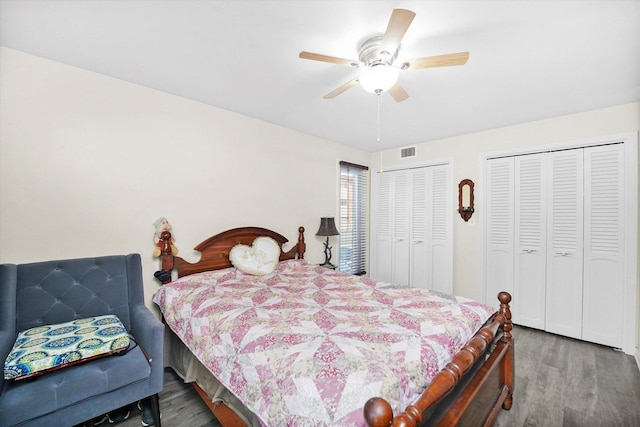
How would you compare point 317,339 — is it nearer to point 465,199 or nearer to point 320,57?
point 320,57

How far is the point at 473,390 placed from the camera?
1.38 metres

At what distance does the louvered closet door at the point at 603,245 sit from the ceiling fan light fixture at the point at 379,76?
2724 mm

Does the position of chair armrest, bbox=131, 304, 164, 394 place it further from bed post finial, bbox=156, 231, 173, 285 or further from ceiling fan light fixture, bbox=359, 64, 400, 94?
ceiling fan light fixture, bbox=359, 64, 400, 94

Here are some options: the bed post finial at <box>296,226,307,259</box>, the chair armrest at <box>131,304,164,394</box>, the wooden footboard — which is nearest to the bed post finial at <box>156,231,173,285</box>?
the chair armrest at <box>131,304,164,394</box>

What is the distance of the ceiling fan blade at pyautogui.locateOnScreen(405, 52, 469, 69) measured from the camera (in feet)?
4.91

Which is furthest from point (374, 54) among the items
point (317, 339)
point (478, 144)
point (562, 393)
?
point (562, 393)

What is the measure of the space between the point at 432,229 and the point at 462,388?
2.81 metres

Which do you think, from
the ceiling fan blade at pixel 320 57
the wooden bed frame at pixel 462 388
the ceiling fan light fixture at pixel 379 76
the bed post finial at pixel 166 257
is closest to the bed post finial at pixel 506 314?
the wooden bed frame at pixel 462 388

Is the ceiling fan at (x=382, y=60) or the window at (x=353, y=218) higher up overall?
the ceiling fan at (x=382, y=60)

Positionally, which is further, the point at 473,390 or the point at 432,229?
the point at 432,229

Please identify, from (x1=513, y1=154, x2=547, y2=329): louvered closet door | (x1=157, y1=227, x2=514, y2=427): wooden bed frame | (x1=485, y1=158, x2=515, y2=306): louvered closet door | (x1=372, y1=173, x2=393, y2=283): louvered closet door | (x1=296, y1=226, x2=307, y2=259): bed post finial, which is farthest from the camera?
(x1=372, y1=173, x2=393, y2=283): louvered closet door

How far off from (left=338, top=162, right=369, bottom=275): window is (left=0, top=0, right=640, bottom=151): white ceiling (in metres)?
1.68

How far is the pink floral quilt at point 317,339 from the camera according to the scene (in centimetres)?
109

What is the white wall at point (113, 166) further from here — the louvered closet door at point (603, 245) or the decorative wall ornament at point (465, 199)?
the louvered closet door at point (603, 245)
